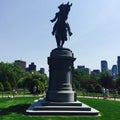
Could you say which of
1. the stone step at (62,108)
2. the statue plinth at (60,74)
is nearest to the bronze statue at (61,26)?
the statue plinth at (60,74)

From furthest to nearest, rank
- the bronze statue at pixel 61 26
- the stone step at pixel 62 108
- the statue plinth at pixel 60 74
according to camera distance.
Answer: the bronze statue at pixel 61 26
the statue plinth at pixel 60 74
the stone step at pixel 62 108

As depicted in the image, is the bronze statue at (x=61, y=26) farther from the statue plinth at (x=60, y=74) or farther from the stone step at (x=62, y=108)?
the stone step at (x=62, y=108)

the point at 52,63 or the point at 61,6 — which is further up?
the point at 61,6

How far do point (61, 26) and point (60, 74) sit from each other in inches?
171

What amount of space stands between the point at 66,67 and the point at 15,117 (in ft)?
22.7

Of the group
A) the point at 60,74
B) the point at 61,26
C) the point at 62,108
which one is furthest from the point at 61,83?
the point at 61,26

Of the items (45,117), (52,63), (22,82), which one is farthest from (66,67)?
(22,82)

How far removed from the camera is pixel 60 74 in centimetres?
2267

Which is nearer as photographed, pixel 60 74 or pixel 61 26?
pixel 60 74

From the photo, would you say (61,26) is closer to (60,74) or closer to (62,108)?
(60,74)

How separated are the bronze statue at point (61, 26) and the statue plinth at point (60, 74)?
5.92 ft

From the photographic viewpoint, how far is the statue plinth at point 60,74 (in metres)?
22.0

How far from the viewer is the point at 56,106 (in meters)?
20.0

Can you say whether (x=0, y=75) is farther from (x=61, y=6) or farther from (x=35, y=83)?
(x=61, y=6)
